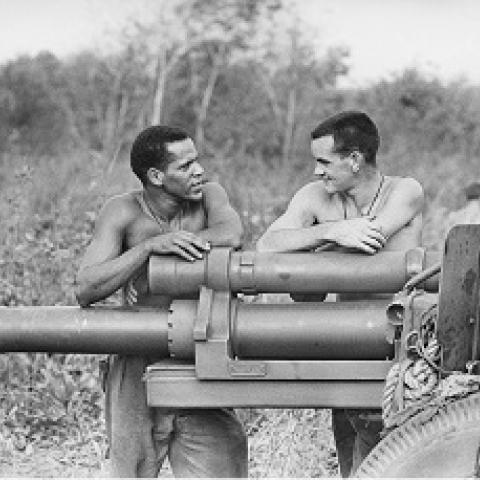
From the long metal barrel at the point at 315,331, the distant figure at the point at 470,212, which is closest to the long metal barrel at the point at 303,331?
the long metal barrel at the point at 315,331

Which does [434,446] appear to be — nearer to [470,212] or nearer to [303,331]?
[303,331]

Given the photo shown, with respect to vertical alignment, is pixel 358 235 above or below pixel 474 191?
below

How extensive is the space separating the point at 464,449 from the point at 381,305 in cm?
79

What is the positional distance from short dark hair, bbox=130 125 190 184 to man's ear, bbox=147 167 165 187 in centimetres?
1

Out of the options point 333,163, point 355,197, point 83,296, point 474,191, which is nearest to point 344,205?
point 355,197

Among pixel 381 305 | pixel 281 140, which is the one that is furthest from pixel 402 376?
pixel 281 140

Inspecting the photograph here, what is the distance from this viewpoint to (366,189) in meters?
4.18

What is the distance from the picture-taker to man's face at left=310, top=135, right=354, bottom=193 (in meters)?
4.13

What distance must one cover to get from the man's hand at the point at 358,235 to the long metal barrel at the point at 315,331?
18cm

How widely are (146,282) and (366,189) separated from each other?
78cm

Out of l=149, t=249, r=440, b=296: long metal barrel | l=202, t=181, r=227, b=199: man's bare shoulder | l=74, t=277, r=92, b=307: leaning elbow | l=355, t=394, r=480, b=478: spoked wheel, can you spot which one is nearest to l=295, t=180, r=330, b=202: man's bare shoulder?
l=202, t=181, r=227, b=199: man's bare shoulder

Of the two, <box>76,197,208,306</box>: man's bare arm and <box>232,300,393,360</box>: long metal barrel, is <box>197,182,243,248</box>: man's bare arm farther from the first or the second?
<box>232,300,393,360</box>: long metal barrel

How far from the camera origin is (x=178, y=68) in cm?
2508

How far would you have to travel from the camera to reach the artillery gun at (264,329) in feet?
11.6
